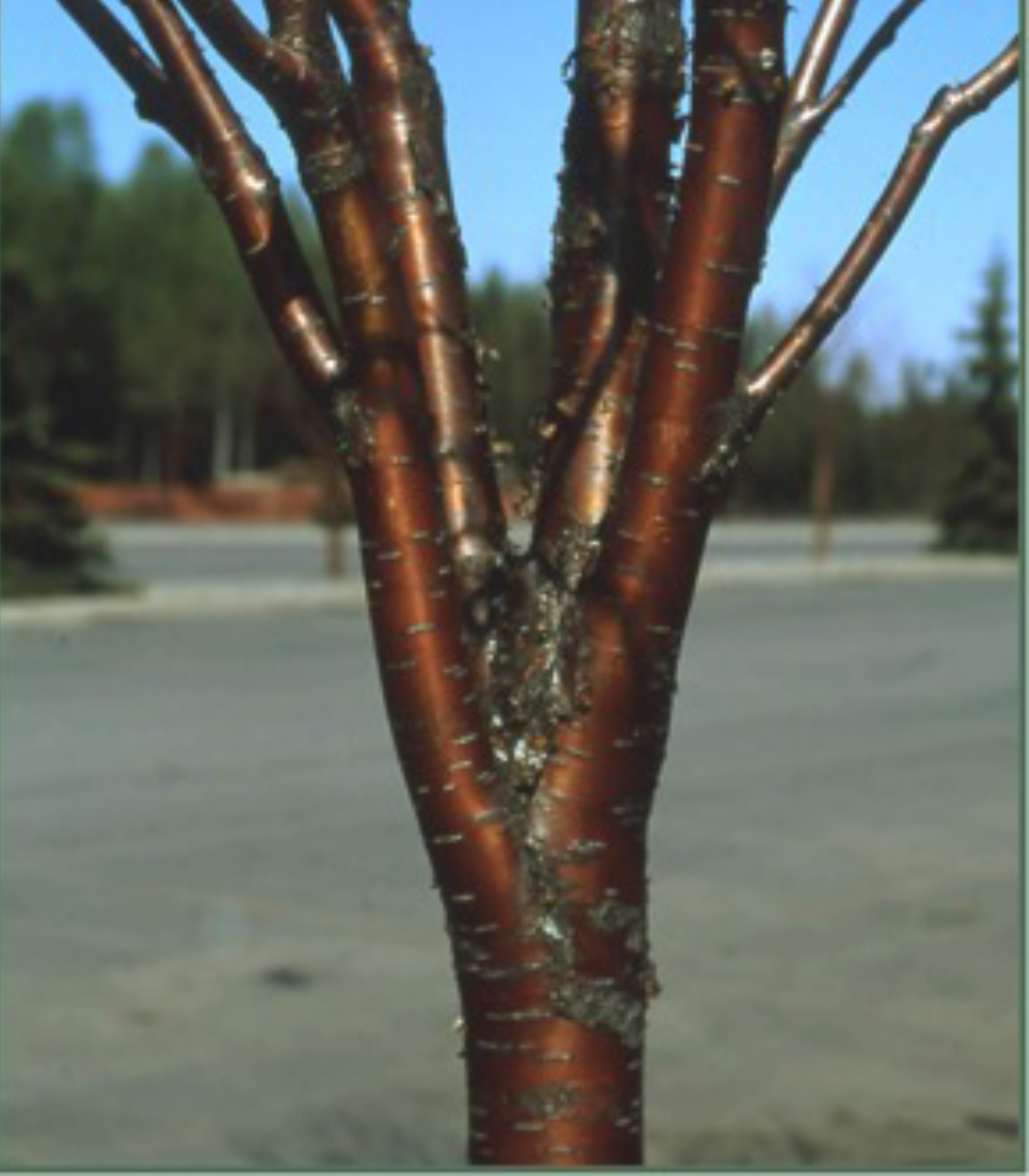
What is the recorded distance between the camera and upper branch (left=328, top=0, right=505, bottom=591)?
176 centimetres

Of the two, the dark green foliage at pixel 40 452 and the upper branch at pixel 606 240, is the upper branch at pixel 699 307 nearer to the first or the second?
the upper branch at pixel 606 240

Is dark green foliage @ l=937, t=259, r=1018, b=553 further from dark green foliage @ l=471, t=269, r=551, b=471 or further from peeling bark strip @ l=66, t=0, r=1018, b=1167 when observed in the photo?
peeling bark strip @ l=66, t=0, r=1018, b=1167

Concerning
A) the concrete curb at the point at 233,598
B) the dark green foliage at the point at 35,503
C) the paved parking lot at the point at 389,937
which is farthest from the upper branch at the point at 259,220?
the dark green foliage at the point at 35,503

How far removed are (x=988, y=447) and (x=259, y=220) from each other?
45440mm

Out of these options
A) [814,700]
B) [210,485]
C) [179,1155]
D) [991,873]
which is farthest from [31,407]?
[210,485]

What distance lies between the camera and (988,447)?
46125mm

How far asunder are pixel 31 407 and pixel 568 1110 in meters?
24.5

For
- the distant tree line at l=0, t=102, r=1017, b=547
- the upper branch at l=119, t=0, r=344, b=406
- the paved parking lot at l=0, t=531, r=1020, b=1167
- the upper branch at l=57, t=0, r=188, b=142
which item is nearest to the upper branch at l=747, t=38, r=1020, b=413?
the upper branch at l=119, t=0, r=344, b=406

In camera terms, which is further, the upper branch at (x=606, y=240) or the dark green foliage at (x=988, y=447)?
the dark green foliage at (x=988, y=447)

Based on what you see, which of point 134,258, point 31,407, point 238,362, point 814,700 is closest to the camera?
point 814,700

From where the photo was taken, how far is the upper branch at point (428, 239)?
1756mm

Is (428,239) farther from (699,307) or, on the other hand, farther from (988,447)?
(988,447)

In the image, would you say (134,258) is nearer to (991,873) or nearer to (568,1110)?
(991,873)

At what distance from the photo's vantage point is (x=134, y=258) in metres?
52.8
